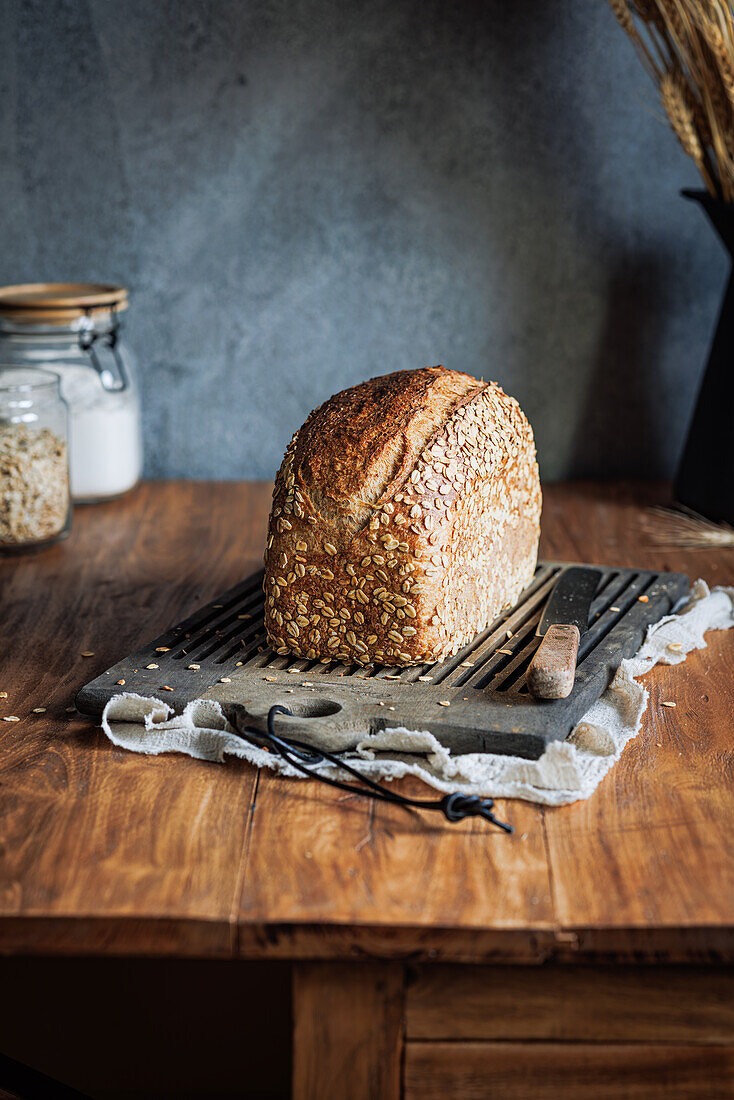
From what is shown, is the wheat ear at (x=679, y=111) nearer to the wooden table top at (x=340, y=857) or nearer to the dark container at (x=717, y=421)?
the dark container at (x=717, y=421)

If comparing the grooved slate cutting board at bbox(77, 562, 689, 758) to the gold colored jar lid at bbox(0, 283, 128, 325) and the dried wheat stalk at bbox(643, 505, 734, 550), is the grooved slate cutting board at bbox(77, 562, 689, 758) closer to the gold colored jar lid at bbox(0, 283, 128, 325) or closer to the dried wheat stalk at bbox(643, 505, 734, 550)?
the dried wheat stalk at bbox(643, 505, 734, 550)

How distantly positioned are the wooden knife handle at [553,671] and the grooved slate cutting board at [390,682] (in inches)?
0.4

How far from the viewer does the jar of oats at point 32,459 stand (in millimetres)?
1269

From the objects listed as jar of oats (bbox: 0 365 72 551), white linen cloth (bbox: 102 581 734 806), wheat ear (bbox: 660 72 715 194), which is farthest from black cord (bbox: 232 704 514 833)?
wheat ear (bbox: 660 72 715 194)

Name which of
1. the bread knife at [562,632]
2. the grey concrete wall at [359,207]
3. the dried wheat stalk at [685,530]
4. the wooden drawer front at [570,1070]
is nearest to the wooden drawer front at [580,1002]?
the wooden drawer front at [570,1070]

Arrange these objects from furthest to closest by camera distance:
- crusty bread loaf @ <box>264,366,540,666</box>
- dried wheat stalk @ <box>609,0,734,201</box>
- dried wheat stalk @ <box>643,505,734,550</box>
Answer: dried wheat stalk @ <box>643,505,734,550</box> → dried wheat stalk @ <box>609,0,734,201</box> → crusty bread loaf @ <box>264,366,540,666</box>

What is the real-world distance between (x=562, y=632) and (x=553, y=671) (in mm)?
98

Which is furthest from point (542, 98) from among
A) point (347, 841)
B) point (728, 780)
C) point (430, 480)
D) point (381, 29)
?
point (347, 841)

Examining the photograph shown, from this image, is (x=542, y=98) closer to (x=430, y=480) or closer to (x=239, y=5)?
(x=239, y=5)

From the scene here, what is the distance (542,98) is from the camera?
154 cm

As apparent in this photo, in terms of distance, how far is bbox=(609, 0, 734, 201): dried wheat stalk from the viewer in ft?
3.99

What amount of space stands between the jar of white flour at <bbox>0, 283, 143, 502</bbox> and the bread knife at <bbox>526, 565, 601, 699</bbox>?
Answer: 692 millimetres

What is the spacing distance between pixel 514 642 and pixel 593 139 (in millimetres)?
926

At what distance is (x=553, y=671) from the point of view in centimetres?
82
